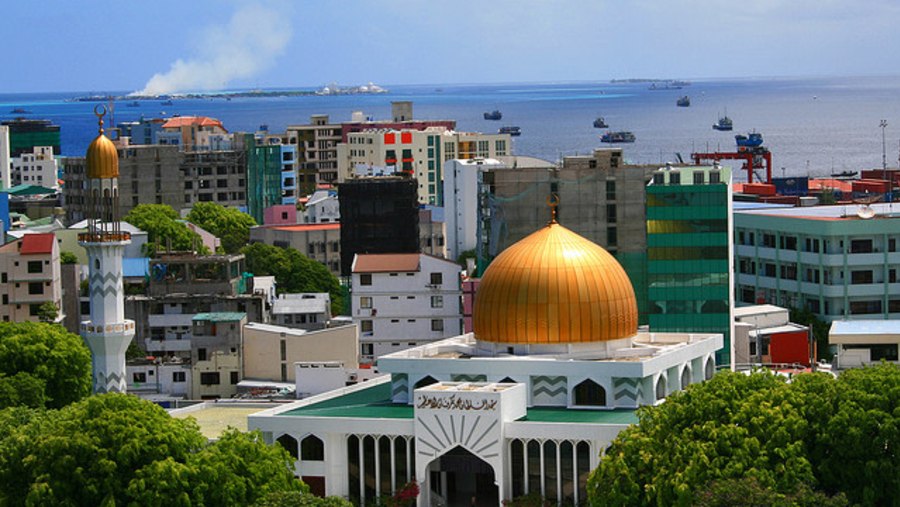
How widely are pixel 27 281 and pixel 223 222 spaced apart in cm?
4643

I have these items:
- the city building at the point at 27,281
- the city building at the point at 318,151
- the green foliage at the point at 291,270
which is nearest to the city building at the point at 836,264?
the green foliage at the point at 291,270

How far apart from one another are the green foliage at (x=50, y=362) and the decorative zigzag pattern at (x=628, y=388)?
22660 mm

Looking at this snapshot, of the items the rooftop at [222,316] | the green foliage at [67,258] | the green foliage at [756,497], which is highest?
the green foliage at [67,258]

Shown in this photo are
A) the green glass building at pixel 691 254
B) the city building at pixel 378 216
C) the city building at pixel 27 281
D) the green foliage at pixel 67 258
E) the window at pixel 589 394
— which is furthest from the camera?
the city building at pixel 378 216

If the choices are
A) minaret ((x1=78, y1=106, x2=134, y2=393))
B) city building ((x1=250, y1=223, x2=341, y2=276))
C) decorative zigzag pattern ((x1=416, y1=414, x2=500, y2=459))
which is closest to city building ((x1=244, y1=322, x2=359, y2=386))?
minaret ((x1=78, y1=106, x2=134, y2=393))

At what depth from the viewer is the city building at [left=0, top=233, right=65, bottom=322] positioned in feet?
330

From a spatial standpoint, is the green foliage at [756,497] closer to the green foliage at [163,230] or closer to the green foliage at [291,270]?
the green foliage at [291,270]

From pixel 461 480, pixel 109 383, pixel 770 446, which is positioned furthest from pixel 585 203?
pixel 770 446

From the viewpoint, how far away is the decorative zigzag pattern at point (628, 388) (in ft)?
208

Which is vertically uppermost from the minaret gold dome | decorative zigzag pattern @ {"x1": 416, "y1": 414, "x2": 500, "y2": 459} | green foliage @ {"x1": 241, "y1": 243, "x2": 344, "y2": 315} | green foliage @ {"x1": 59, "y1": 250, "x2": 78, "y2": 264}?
the minaret gold dome

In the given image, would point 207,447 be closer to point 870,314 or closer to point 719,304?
point 719,304

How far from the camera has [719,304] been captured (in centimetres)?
8506

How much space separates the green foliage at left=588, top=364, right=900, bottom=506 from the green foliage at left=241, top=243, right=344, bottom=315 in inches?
2584

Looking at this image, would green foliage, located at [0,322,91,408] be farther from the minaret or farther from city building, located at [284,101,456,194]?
city building, located at [284,101,456,194]
